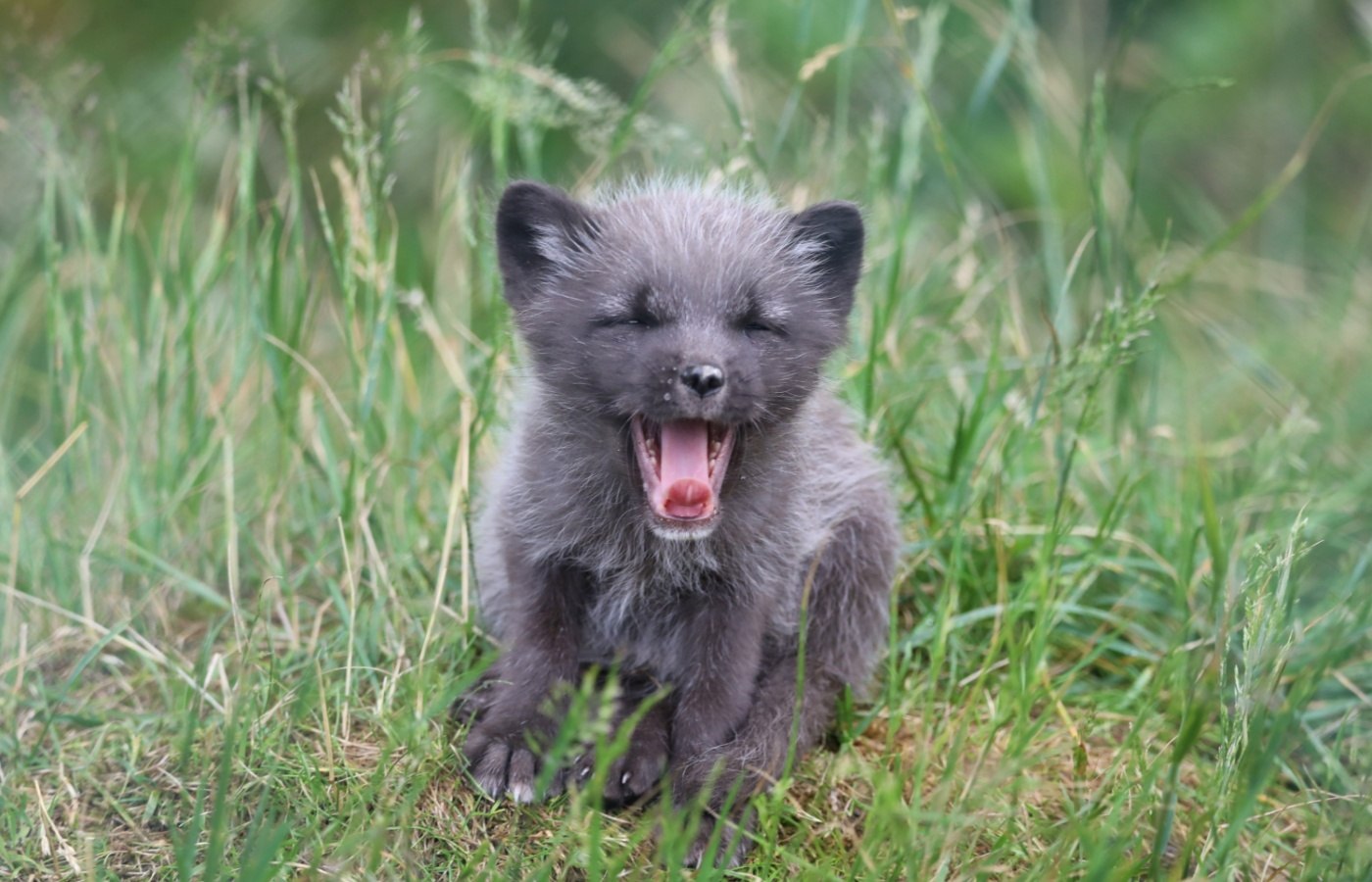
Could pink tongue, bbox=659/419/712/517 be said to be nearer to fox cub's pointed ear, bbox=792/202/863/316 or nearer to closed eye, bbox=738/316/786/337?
closed eye, bbox=738/316/786/337

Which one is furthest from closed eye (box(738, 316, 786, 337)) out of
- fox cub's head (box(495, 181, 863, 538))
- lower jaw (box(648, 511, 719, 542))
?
lower jaw (box(648, 511, 719, 542))

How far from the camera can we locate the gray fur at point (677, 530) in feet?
12.3

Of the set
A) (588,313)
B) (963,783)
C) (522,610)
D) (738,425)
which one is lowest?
(963,783)

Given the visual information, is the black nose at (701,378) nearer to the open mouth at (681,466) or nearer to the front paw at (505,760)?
the open mouth at (681,466)

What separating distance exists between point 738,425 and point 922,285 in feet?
7.95

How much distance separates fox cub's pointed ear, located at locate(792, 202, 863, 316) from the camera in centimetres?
416

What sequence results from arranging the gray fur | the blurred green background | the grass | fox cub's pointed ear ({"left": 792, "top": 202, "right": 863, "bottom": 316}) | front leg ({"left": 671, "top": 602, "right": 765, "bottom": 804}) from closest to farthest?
the grass < the gray fur < front leg ({"left": 671, "top": 602, "right": 765, "bottom": 804}) < fox cub's pointed ear ({"left": 792, "top": 202, "right": 863, "bottom": 316}) < the blurred green background

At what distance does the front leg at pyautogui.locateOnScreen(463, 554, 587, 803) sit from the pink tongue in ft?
1.86

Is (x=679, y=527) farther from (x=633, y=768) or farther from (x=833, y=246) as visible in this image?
(x=833, y=246)

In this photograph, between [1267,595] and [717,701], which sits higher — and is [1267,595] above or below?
above

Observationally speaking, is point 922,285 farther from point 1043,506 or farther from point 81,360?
point 81,360

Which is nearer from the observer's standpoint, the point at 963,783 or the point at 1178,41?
the point at 963,783

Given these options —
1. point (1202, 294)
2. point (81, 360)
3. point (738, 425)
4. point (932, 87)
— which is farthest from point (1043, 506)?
point (932, 87)

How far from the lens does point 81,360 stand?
4848mm
